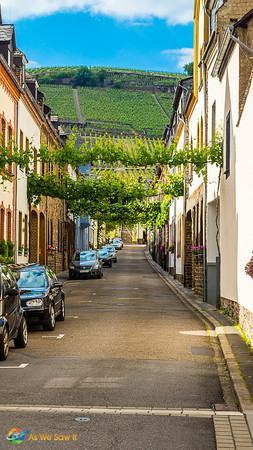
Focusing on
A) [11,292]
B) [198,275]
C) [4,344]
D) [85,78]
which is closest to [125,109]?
[85,78]

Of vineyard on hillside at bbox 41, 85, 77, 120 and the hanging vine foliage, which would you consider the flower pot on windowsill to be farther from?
vineyard on hillside at bbox 41, 85, 77, 120

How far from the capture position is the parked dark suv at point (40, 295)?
18906 millimetres

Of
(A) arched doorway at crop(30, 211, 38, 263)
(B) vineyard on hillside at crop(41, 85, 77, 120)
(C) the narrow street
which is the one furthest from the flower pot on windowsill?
(B) vineyard on hillside at crop(41, 85, 77, 120)

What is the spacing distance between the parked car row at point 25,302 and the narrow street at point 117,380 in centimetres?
33

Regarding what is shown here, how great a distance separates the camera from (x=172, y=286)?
39.6 m

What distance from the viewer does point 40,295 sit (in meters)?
19.0

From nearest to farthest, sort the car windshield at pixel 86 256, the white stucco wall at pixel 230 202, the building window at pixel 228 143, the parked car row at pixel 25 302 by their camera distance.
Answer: the parked car row at pixel 25 302
the white stucco wall at pixel 230 202
the building window at pixel 228 143
the car windshield at pixel 86 256

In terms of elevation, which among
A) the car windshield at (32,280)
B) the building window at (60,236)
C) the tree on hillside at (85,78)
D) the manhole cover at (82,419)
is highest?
the tree on hillside at (85,78)

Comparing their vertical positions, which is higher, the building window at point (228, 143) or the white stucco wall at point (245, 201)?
the building window at point (228, 143)

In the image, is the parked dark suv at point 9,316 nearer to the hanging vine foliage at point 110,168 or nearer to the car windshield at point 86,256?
the hanging vine foliage at point 110,168

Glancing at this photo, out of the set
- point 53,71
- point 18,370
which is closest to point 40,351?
point 18,370

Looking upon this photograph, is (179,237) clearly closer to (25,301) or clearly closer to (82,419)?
(25,301)

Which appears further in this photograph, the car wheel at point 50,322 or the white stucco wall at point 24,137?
the white stucco wall at point 24,137

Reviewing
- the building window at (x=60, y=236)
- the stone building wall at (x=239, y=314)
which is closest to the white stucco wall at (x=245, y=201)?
the stone building wall at (x=239, y=314)
